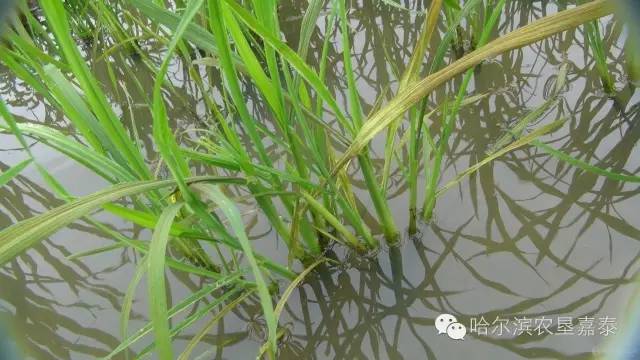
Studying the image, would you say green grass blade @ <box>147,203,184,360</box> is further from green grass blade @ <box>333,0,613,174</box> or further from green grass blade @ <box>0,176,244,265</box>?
green grass blade @ <box>333,0,613,174</box>

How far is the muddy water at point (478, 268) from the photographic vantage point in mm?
730

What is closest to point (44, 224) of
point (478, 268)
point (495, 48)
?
point (495, 48)

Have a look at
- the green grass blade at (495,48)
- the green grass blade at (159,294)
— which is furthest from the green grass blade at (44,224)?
the green grass blade at (495,48)

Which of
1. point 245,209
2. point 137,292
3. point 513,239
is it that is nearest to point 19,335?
point 137,292

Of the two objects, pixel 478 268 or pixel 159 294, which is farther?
pixel 478 268

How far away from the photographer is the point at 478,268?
2.60ft

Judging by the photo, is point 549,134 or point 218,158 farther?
point 549,134

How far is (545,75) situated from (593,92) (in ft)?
0.30

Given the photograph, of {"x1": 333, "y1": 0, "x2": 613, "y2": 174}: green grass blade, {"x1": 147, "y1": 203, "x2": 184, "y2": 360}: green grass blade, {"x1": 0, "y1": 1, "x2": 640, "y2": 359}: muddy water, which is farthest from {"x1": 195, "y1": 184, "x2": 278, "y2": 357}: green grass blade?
{"x1": 0, "y1": 1, "x2": 640, "y2": 359}: muddy water

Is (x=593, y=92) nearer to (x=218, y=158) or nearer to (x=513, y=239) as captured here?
(x=513, y=239)

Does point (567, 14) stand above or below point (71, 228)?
above

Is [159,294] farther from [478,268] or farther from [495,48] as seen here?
[478,268]

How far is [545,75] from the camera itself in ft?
3.49

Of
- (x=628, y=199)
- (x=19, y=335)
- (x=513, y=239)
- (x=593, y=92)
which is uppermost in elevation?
(x=593, y=92)
